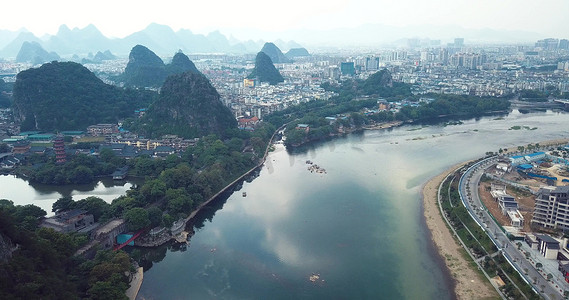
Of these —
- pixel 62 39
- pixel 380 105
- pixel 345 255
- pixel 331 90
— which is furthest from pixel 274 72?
pixel 62 39

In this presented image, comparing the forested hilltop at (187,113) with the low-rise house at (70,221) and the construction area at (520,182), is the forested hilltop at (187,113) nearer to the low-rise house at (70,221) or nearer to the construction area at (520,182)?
the low-rise house at (70,221)

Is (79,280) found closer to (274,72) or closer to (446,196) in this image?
(446,196)

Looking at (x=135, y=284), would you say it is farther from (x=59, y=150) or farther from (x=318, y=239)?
(x=59, y=150)

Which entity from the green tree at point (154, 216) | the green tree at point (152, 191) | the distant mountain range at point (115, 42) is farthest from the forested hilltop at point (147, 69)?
the distant mountain range at point (115, 42)

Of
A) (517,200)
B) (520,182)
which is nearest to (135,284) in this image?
(517,200)

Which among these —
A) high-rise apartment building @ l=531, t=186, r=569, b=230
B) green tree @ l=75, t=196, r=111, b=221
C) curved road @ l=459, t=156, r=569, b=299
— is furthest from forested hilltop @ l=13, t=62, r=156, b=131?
high-rise apartment building @ l=531, t=186, r=569, b=230
